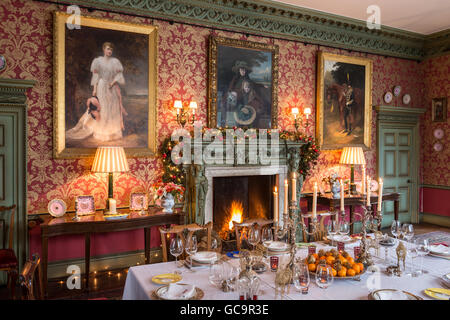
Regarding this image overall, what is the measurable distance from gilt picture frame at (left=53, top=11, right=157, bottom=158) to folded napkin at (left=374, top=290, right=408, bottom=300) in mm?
3459

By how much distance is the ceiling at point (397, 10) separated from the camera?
5.28 m

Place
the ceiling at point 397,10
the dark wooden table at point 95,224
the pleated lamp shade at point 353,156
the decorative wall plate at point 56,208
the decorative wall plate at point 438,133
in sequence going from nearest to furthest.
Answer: the dark wooden table at point 95,224 < the decorative wall plate at point 56,208 < the ceiling at point 397,10 < the pleated lamp shade at point 353,156 < the decorative wall plate at point 438,133

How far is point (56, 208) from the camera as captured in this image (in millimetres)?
4047

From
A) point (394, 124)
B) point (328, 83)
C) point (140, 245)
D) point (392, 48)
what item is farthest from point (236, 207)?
point (392, 48)

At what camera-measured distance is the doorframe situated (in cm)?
680

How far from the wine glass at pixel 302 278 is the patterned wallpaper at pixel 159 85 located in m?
3.13

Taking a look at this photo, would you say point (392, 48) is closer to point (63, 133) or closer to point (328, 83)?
point (328, 83)

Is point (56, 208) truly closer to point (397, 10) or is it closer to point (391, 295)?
point (391, 295)

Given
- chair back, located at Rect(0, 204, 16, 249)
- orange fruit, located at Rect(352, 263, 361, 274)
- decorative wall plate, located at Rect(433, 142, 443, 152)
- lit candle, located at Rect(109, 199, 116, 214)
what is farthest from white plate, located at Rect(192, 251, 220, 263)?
decorative wall plate, located at Rect(433, 142, 443, 152)

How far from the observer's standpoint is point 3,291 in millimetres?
3889

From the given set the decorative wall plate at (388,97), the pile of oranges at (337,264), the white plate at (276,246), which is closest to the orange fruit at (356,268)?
the pile of oranges at (337,264)

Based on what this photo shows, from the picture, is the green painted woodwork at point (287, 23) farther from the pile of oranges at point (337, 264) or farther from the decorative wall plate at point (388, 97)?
the pile of oranges at point (337, 264)

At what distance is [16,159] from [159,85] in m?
1.96
